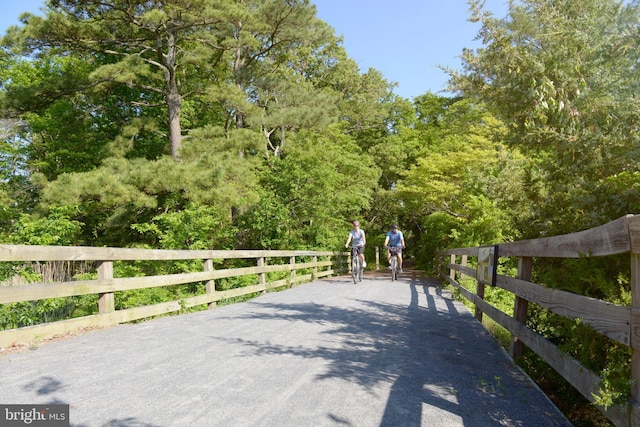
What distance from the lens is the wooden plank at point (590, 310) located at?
2.21m

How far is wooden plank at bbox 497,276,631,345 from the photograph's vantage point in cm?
221

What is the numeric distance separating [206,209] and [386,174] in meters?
23.3

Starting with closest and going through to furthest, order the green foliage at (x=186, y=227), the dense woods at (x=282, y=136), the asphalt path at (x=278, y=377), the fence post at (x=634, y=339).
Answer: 1. the fence post at (x=634, y=339)
2. the asphalt path at (x=278, y=377)
3. the dense woods at (x=282, y=136)
4. the green foliage at (x=186, y=227)

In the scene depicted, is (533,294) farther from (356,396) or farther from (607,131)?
(607,131)

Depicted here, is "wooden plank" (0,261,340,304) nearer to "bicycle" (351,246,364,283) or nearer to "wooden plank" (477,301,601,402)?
"wooden plank" (477,301,601,402)

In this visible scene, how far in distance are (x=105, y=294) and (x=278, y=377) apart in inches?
125

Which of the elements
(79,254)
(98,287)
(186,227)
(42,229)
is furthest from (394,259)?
(79,254)

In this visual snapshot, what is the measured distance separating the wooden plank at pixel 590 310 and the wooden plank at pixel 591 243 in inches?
11.0

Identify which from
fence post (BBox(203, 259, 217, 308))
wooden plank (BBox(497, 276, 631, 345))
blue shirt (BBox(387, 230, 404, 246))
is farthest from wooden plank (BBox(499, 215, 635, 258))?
blue shirt (BBox(387, 230, 404, 246))

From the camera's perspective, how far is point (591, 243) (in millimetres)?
2619

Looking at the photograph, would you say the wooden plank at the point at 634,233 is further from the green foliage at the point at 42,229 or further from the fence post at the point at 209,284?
the green foliage at the point at 42,229

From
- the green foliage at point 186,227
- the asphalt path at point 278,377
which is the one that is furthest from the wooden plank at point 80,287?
the green foliage at point 186,227

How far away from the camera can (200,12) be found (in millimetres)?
14328

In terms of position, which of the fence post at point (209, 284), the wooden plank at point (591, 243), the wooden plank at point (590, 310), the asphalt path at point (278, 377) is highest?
the wooden plank at point (591, 243)
